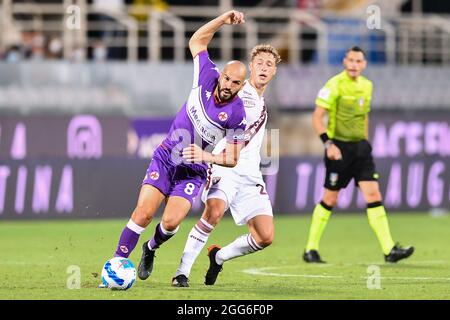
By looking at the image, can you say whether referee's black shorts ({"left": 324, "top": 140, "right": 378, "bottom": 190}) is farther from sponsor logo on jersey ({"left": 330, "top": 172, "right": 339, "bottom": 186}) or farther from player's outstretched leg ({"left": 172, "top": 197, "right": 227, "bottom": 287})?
player's outstretched leg ({"left": 172, "top": 197, "right": 227, "bottom": 287})

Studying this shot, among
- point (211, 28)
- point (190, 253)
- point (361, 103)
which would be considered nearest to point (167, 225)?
point (190, 253)

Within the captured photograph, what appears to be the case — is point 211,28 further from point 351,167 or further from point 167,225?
point 351,167

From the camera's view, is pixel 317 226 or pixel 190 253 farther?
pixel 317 226

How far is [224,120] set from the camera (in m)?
10.6

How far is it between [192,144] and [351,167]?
14.1 ft

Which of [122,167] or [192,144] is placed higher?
[192,144]

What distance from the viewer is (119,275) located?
10.2 meters

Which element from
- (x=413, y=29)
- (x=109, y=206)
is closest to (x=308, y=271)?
(x=109, y=206)

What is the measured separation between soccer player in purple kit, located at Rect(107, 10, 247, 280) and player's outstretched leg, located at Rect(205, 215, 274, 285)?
2.04 ft

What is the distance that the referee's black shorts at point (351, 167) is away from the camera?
14266 mm

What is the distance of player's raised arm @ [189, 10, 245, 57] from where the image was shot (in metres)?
10.6

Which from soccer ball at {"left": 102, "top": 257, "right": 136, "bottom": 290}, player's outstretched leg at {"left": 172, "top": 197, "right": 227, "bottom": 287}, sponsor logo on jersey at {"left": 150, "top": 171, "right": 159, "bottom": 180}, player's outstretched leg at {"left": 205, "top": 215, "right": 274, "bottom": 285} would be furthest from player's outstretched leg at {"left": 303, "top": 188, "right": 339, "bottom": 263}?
soccer ball at {"left": 102, "top": 257, "right": 136, "bottom": 290}
